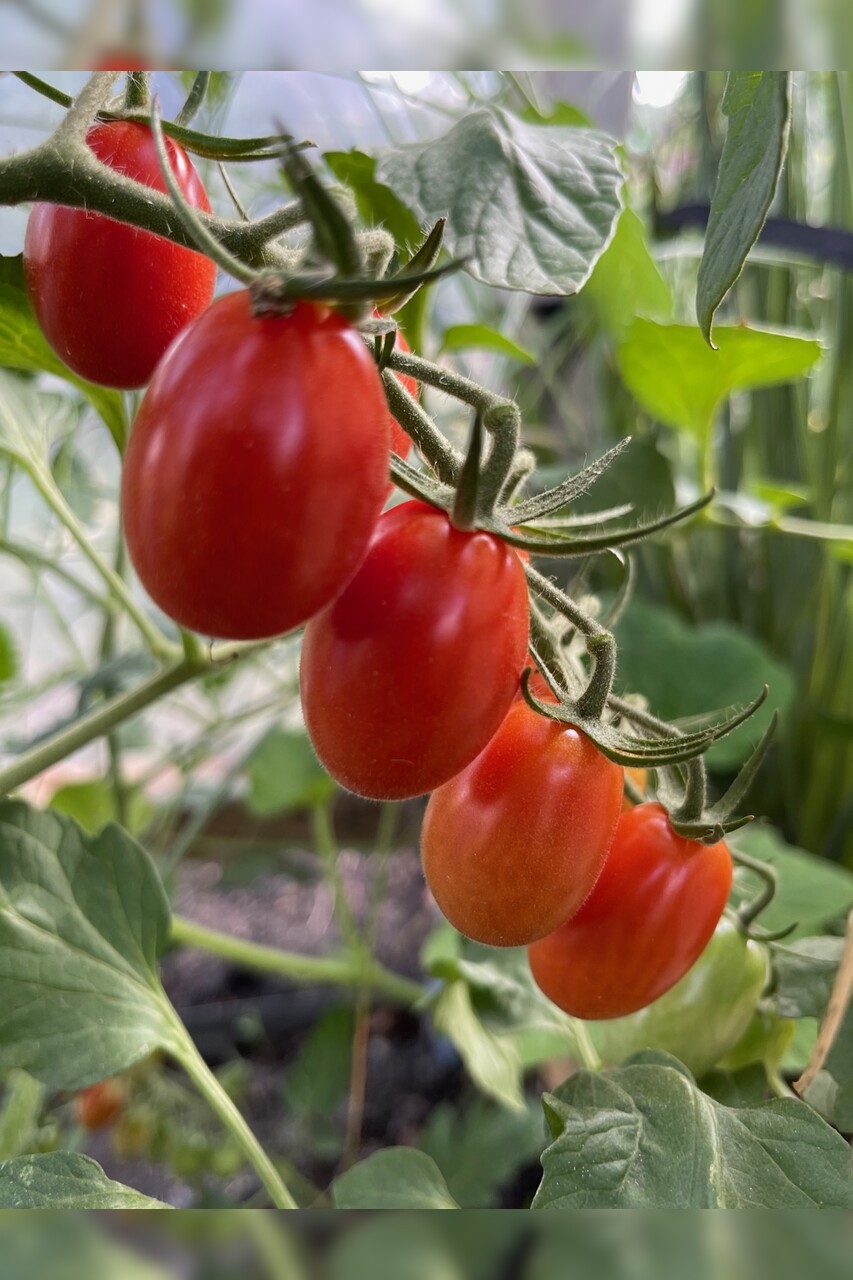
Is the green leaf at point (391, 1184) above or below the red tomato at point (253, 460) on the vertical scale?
below

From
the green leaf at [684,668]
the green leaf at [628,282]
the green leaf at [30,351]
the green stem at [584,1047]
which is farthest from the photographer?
the green leaf at [684,668]

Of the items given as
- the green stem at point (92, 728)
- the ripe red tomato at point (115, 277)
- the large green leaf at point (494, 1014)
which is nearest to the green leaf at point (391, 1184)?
Result: the large green leaf at point (494, 1014)

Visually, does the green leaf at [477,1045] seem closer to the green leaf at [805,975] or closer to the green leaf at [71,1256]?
the green leaf at [805,975]

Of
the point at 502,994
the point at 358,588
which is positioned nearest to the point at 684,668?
the point at 502,994

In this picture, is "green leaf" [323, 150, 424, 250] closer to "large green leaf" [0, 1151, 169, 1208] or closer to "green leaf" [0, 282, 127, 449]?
"green leaf" [0, 282, 127, 449]

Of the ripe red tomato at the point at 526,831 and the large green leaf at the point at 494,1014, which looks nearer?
the ripe red tomato at the point at 526,831

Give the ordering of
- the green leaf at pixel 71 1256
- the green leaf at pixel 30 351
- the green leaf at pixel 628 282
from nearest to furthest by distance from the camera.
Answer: the green leaf at pixel 71 1256
the green leaf at pixel 30 351
the green leaf at pixel 628 282

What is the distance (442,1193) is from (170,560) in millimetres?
340

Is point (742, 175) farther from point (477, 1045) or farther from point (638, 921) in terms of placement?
point (477, 1045)

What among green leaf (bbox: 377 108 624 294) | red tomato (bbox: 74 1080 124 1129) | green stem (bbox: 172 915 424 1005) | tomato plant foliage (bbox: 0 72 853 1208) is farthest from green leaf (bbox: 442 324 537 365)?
red tomato (bbox: 74 1080 124 1129)

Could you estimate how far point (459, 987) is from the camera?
0.57m

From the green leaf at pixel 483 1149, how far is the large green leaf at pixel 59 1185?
376mm

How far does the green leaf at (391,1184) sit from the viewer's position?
37 centimetres

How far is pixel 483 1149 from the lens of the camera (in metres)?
0.66
